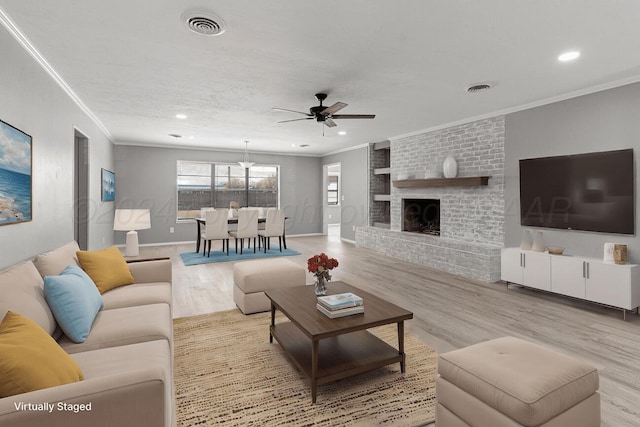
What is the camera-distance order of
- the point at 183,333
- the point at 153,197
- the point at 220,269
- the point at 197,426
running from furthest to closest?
the point at 153,197
the point at 220,269
the point at 183,333
the point at 197,426

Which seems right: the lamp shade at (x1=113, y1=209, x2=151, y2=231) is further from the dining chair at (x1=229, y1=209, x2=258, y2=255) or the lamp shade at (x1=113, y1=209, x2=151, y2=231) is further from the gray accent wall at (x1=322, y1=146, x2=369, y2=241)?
the gray accent wall at (x1=322, y1=146, x2=369, y2=241)

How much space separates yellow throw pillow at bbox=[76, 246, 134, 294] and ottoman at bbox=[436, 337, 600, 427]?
99.3 inches

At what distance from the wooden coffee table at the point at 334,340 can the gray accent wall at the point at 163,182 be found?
672 cm

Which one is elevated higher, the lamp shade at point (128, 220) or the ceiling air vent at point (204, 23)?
the ceiling air vent at point (204, 23)

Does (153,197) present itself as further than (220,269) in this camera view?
Yes

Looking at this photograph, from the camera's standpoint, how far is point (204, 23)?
2.43 m

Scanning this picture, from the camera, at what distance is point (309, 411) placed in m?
1.93

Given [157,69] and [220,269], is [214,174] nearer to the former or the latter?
[220,269]

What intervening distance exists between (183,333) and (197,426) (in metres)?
1.33

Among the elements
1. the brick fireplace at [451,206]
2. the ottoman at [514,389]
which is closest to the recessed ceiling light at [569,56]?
the brick fireplace at [451,206]

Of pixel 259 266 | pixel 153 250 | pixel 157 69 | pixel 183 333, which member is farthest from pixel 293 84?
pixel 153 250

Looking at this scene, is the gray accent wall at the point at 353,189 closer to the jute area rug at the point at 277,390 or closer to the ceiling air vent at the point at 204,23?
the jute area rug at the point at 277,390

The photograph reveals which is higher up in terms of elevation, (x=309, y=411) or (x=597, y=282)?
(x=597, y=282)

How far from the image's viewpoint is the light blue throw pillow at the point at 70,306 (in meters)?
1.86
